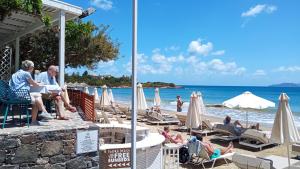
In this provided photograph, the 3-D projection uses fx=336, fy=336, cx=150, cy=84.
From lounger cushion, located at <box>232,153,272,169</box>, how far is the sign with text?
2764 millimetres

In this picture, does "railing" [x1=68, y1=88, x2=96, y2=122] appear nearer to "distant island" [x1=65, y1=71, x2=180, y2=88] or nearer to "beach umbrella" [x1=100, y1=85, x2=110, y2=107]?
"beach umbrella" [x1=100, y1=85, x2=110, y2=107]

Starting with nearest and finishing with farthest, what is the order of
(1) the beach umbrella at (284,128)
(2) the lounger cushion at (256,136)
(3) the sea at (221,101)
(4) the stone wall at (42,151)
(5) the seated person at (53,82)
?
(4) the stone wall at (42,151), (5) the seated person at (53,82), (1) the beach umbrella at (284,128), (2) the lounger cushion at (256,136), (3) the sea at (221,101)

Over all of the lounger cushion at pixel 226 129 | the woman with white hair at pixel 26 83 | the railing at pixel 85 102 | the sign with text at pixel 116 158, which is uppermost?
the woman with white hair at pixel 26 83

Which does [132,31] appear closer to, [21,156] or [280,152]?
[21,156]

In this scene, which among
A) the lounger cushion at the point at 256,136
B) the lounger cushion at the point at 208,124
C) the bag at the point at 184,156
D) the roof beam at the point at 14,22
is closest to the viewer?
the bag at the point at 184,156

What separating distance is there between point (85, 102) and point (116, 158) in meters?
1.76

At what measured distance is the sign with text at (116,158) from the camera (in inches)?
225

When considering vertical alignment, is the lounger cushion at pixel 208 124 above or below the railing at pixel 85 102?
below

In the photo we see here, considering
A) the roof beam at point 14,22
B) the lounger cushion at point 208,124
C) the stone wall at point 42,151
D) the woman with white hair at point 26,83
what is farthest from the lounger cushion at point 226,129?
the woman with white hair at point 26,83

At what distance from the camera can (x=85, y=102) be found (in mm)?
7078

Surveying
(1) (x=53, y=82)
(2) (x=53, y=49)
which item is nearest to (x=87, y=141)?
(1) (x=53, y=82)

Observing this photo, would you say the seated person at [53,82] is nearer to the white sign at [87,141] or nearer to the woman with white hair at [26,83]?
the woman with white hair at [26,83]

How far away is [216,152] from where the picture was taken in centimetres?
858

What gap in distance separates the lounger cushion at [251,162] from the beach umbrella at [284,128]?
4.23ft
